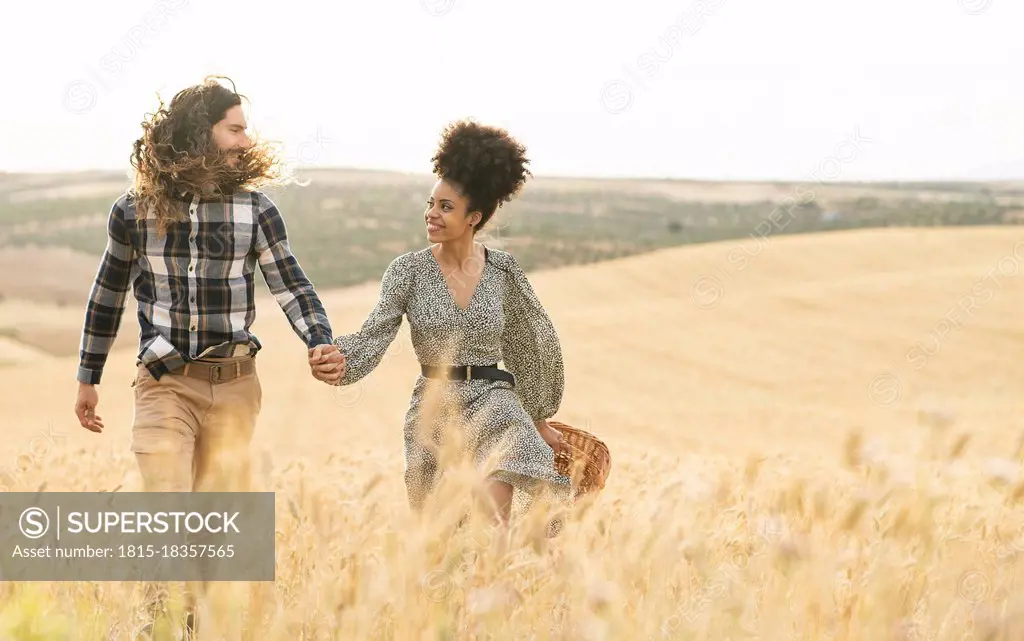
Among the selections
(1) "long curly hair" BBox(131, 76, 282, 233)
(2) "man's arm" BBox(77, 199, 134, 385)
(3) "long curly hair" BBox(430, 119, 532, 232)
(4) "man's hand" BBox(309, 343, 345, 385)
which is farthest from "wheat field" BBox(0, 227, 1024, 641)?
(3) "long curly hair" BBox(430, 119, 532, 232)

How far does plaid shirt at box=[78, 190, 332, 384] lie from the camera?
3846mm

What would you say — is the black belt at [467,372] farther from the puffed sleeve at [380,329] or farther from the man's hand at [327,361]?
the man's hand at [327,361]

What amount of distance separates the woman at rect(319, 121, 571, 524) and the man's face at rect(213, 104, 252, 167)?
0.69m

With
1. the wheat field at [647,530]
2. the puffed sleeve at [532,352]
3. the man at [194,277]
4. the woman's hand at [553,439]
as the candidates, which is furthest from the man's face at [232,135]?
the woman's hand at [553,439]

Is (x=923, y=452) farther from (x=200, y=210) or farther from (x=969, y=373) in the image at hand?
(x=969, y=373)

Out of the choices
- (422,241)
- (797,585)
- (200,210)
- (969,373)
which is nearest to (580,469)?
(200,210)

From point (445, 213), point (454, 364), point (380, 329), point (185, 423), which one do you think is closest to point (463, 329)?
point (454, 364)

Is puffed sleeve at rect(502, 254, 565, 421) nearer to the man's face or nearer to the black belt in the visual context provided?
the black belt

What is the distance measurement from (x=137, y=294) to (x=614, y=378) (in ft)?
34.9

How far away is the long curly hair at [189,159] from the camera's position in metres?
3.89

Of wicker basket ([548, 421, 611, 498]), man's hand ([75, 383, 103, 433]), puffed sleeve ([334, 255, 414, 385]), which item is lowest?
wicker basket ([548, 421, 611, 498])

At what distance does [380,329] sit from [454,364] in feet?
Answer: 0.97

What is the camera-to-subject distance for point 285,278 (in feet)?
13.4

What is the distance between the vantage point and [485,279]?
440 centimetres
